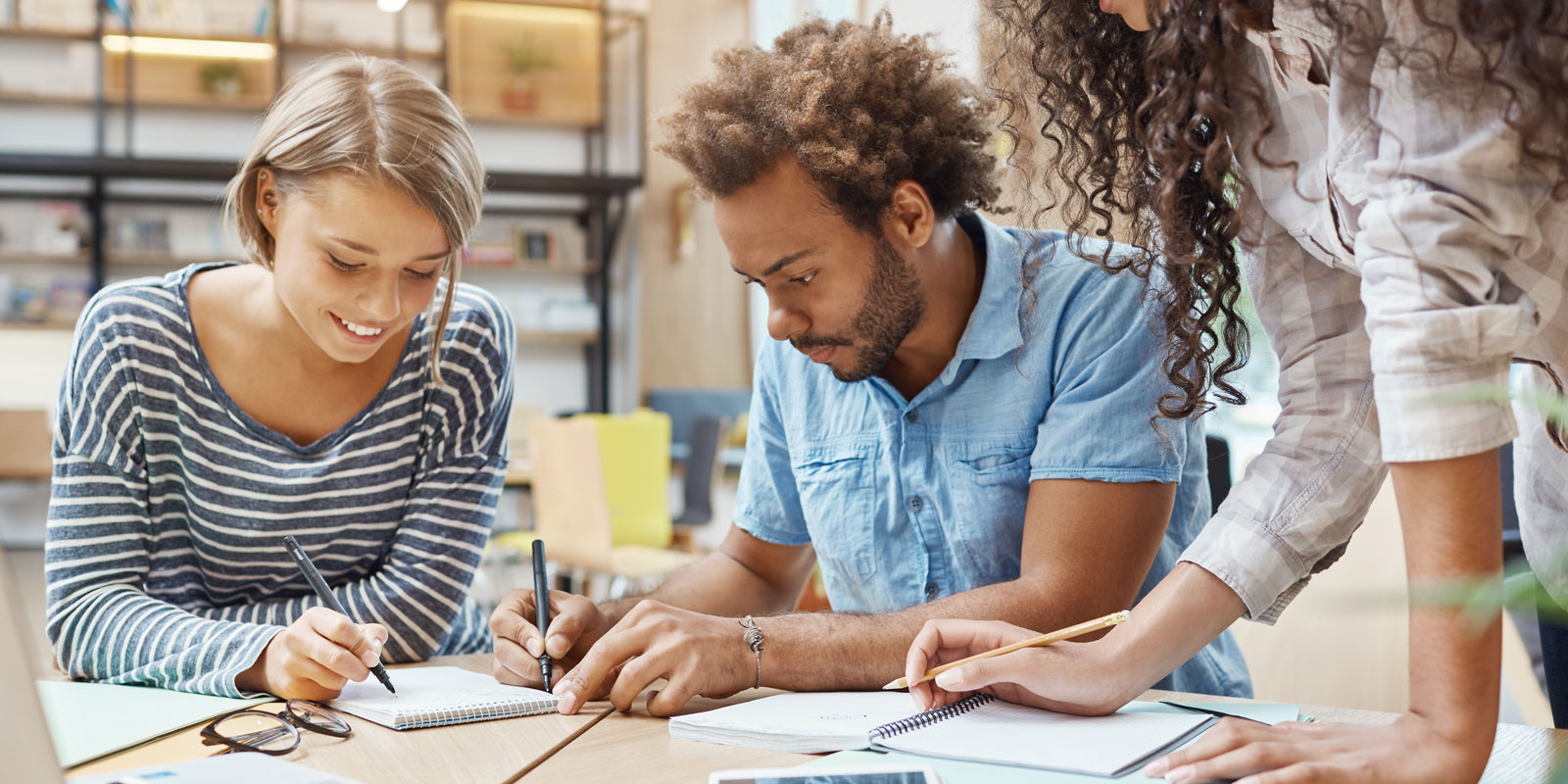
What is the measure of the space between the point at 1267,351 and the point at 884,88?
55 centimetres

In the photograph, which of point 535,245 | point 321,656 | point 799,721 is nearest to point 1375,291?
point 799,721

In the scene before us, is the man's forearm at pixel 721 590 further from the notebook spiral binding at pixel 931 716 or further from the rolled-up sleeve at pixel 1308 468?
the rolled-up sleeve at pixel 1308 468

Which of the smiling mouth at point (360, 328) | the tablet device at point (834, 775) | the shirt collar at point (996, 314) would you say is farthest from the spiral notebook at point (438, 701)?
the shirt collar at point (996, 314)

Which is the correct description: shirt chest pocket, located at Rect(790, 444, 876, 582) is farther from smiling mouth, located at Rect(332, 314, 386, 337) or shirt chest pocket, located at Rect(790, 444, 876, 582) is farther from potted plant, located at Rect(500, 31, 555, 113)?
potted plant, located at Rect(500, 31, 555, 113)

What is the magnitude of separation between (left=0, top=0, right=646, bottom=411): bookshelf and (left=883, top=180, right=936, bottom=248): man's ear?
5.09 meters

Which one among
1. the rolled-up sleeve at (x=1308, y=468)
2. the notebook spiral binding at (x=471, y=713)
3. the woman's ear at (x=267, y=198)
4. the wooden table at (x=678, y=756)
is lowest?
the notebook spiral binding at (x=471, y=713)

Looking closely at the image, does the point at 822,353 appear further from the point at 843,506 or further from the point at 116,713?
the point at 116,713

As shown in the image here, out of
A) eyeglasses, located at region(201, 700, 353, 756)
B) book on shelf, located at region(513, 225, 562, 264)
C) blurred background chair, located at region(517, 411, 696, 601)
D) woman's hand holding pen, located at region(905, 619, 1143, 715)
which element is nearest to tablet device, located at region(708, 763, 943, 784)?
woman's hand holding pen, located at region(905, 619, 1143, 715)

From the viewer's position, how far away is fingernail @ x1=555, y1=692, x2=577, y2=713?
1.04 metres

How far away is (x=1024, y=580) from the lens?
1217mm

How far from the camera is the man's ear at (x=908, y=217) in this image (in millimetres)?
1406

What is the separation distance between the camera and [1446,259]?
28.2 inches

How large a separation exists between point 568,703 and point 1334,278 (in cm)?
74

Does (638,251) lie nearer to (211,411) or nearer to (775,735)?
(211,411)
